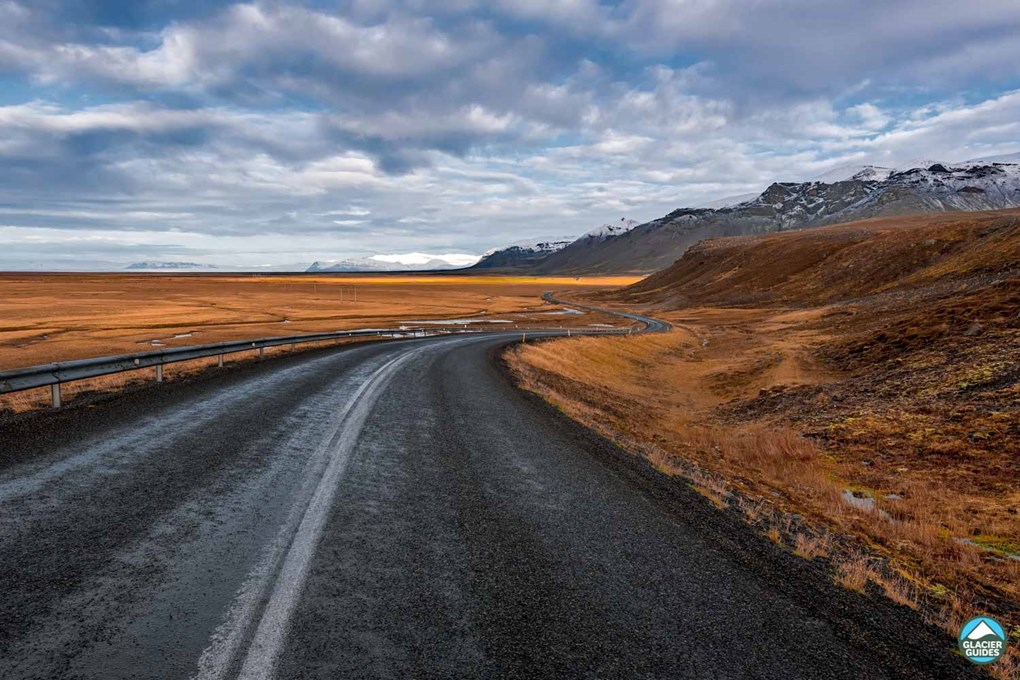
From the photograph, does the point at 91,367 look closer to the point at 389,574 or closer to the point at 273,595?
the point at 273,595

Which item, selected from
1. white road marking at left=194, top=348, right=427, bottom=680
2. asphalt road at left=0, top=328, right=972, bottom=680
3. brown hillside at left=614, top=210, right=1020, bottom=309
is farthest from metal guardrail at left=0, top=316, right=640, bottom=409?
brown hillside at left=614, top=210, right=1020, bottom=309

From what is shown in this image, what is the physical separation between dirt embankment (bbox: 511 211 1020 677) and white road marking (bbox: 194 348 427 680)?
484 centimetres

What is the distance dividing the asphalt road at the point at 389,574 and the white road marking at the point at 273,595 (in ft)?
0.06

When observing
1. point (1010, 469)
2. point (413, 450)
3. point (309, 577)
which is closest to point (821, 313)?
point (1010, 469)

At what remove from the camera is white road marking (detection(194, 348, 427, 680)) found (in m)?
3.24

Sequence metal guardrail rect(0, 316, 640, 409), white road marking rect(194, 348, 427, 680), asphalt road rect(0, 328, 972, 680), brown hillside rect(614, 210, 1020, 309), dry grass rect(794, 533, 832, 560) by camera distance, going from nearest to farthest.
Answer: white road marking rect(194, 348, 427, 680)
asphalt road rect(0, 328, 972, 680)
dry grass rect(794, 533, 832, 560)
metal guardrail rect(0, 316, 640, 409)
brown hillside rect(614, 210, 1020, 309)

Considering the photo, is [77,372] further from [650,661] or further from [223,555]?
[650,661]

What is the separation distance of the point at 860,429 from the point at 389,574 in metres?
14.7

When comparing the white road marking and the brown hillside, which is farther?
the brown hillside

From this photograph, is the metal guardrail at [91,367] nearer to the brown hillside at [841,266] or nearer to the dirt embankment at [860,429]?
the dirt embankment at [860,429]

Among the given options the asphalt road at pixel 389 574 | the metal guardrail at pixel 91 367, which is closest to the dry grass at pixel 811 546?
the asphalt road at pixel 389 574

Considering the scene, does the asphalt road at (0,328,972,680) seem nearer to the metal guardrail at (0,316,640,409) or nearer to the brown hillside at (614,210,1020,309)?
the metal guardrail at (0,316,640,409)

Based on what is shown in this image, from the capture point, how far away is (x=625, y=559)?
16.3 feet

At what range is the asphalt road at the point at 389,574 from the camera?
343cm
